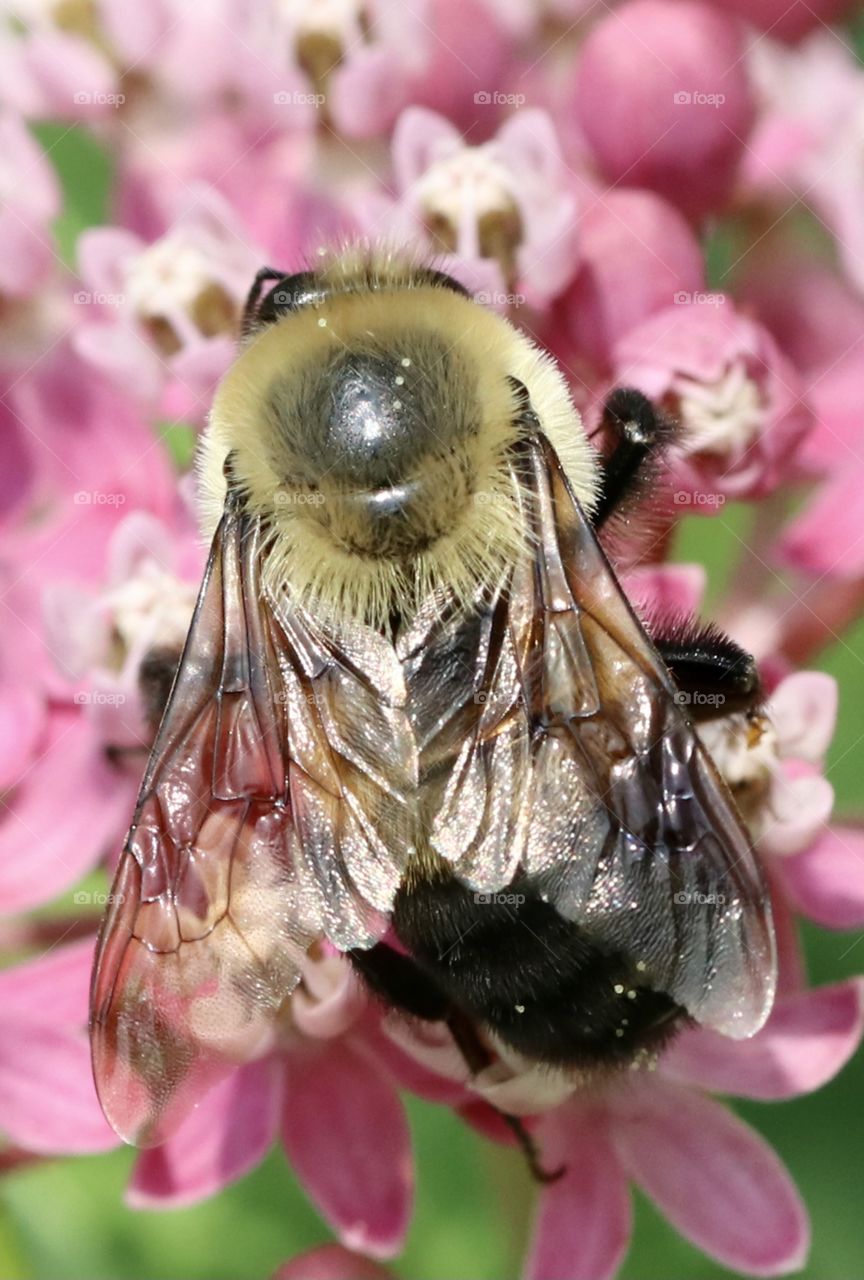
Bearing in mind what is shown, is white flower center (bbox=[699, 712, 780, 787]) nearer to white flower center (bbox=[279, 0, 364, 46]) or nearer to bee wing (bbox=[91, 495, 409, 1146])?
bee wing (bbox=[91, 495, 409, 1146])

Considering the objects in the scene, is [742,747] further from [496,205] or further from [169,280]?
[169,280]

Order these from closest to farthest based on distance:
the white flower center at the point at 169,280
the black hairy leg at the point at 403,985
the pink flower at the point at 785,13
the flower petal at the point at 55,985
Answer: the black hairy leg at the point at 403,985 → the flower petal at the point at 55,985 → the white flower center at the point at 169,280 → the pink flower at the point at 785,13

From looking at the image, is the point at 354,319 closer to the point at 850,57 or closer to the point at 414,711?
the point at 414,711

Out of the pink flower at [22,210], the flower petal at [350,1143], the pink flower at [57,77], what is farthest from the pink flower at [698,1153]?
the pink flower at [57,77]

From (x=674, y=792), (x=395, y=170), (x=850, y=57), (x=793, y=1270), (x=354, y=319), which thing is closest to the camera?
(x=674, y=792)

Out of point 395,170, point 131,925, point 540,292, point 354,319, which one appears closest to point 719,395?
point 540,292

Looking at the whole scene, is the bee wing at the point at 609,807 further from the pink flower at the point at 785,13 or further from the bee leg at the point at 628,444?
the pink flower at the point at 785,13
